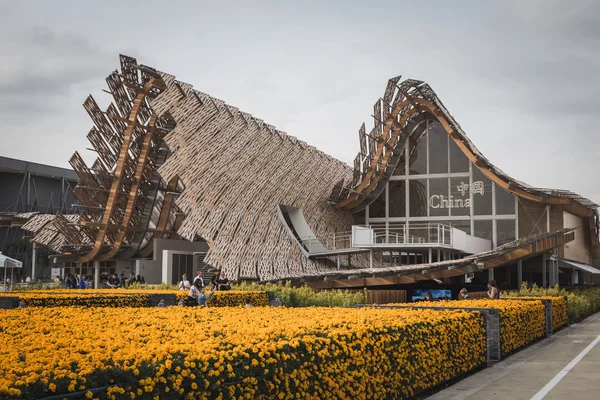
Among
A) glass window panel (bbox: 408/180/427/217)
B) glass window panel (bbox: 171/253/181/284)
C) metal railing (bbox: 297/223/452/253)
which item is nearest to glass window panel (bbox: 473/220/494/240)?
metal railing (bbox: 297/223/452/253)

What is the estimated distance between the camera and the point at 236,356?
5.75 m

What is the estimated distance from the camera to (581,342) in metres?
14.9

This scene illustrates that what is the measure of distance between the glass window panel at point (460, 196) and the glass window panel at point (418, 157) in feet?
5.87

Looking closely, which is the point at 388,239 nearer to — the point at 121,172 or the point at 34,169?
the point at 121,172

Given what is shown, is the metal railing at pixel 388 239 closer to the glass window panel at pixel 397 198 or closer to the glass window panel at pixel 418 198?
the glass window panel at pixel 418 198

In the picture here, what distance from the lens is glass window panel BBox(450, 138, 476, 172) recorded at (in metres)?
36.8

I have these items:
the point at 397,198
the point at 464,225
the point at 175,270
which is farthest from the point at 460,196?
the point at 175,270

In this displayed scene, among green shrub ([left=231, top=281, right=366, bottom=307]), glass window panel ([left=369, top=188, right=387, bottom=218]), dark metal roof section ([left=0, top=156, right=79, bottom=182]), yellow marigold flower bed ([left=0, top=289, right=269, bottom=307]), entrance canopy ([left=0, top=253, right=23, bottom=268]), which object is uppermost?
dark metal roof section ([left=0, top=156, right=79, bottom=182])

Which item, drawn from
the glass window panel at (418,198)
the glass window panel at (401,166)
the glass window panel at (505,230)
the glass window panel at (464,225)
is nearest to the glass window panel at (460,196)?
the glass window panel at (464,225)

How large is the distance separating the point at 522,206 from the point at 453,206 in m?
3.58

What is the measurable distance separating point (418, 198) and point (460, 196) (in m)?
2.31

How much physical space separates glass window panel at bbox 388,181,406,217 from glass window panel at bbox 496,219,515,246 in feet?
17.0

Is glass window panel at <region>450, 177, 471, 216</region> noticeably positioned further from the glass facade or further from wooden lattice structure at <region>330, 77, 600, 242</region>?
wooden lattice structure at <region>330, 77, 600, 242</region>

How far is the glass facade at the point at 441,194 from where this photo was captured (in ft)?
118
